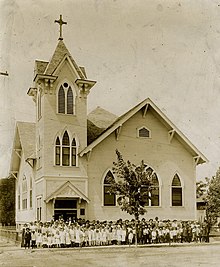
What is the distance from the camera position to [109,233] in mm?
17250

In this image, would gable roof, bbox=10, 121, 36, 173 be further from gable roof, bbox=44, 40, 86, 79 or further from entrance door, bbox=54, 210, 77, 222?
gable roof, bbox=44, 40, 86, 79

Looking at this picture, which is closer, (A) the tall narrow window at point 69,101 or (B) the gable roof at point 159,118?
(A) the tall narrow window at point 69,101

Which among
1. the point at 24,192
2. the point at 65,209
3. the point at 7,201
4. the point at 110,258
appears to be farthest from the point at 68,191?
the point at 7,201

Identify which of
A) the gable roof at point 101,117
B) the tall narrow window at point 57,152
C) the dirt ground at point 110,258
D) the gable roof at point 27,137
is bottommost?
the dirt ground at point 110,258

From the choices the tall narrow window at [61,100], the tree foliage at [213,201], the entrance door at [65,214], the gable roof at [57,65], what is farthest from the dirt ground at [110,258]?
the tree foliage at [213,201]

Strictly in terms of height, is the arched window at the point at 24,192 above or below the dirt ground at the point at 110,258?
above

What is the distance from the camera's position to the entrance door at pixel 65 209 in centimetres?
1794

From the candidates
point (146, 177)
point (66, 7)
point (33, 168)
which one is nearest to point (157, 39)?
point (66, 7)

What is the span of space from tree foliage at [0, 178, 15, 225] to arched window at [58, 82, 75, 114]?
979 centimetres

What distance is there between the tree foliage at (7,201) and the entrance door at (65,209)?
350 inches

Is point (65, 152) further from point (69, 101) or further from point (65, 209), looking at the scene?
point (65, 209)

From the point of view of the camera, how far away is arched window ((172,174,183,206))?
19.4 meters

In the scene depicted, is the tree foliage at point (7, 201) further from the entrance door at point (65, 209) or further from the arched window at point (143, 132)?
the arched window at point (143, 132)

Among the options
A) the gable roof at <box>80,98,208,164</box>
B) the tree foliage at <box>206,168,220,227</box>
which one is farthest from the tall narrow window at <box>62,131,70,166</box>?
the tree foliage at <box>206,168,220,227</box>
